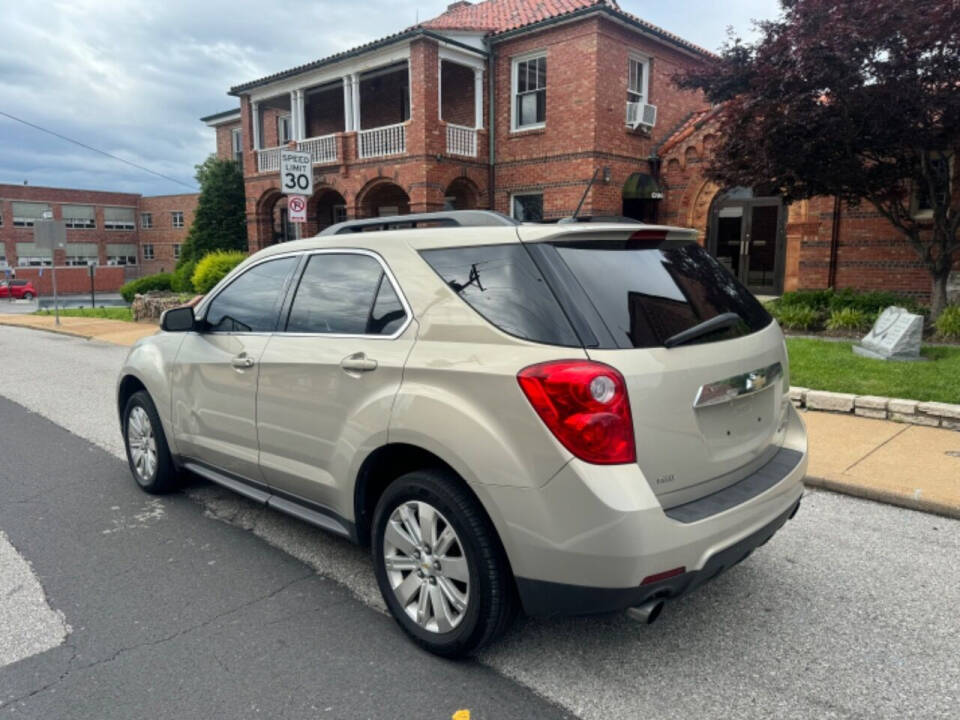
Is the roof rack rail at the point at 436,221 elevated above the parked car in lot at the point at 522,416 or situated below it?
above

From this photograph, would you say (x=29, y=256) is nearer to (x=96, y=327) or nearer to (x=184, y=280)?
(x=184, y=280)

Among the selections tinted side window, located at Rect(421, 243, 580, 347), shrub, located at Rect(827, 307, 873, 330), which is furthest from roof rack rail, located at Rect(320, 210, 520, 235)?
shrub, located at Rect(827, 307, 873, 330)

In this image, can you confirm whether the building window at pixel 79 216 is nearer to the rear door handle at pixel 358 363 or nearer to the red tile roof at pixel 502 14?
the red tile roof at pixel 502 14

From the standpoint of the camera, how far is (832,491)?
16.5ft

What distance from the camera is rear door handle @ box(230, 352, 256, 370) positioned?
12.4 feet

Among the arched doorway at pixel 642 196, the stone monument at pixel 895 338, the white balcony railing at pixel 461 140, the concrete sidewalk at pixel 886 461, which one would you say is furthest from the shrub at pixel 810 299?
the white balcony railing at pixel 461 140

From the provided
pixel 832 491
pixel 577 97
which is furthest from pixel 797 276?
pixel 832 491

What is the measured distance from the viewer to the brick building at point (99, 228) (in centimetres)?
5903

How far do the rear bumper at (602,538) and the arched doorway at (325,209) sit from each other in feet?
71.7

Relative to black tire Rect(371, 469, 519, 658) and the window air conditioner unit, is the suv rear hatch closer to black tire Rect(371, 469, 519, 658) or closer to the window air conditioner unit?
black tire Rect(371, 469, 519, 658)

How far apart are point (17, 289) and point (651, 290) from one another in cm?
5308

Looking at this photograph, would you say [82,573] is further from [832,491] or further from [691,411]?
[832,491]

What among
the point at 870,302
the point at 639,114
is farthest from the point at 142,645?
the point at 639,114

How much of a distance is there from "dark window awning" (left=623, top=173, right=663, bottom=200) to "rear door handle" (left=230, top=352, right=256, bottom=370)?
1566 cm
